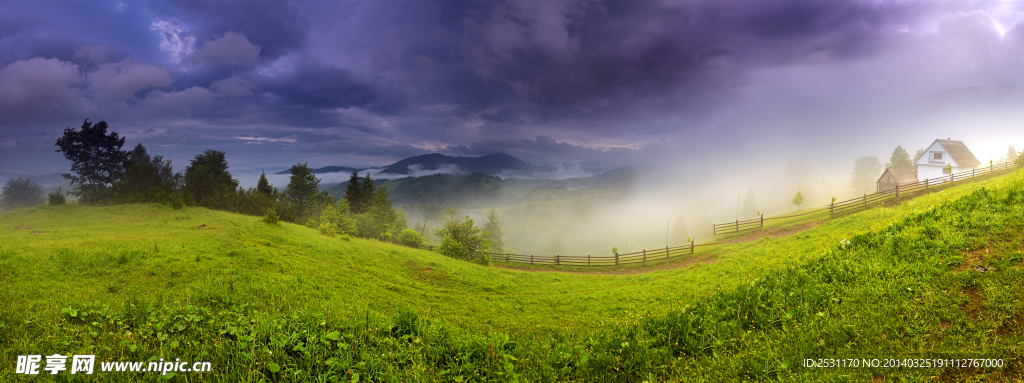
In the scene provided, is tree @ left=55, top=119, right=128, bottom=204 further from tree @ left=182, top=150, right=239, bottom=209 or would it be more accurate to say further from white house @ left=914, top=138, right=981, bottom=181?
white house @ left=914, top=138, right=981, bottom=181

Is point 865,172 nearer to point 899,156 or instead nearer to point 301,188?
point 899,156

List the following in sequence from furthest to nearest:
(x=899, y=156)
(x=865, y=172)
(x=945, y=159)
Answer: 1. (x=865, y=172)
2. (x=899, y=156)
3. (x=945, y=159)

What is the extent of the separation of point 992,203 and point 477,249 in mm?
36709

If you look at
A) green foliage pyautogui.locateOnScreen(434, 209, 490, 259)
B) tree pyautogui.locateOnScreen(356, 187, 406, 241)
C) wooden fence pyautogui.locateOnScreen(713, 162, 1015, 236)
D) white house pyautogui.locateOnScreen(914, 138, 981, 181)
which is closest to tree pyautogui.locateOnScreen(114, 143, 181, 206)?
tree pyautogui.locateOnScreen(356, 187, 406, 241)

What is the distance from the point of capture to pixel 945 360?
13.8 feet

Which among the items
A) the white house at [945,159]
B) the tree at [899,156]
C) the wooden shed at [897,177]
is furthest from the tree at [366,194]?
the tree at [899,156]

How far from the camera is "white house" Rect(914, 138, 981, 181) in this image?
4447 centimetres

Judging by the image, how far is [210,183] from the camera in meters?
57.2

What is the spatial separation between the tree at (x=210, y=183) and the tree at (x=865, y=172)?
183835 mm

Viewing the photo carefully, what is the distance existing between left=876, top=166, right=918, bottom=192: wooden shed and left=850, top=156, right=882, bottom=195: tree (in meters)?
91.1

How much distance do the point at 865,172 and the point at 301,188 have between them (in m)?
186

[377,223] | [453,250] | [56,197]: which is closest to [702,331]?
[453,250]

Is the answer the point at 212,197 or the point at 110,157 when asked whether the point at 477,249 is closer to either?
the point at 212,197

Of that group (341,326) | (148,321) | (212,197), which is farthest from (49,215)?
(341,326)
